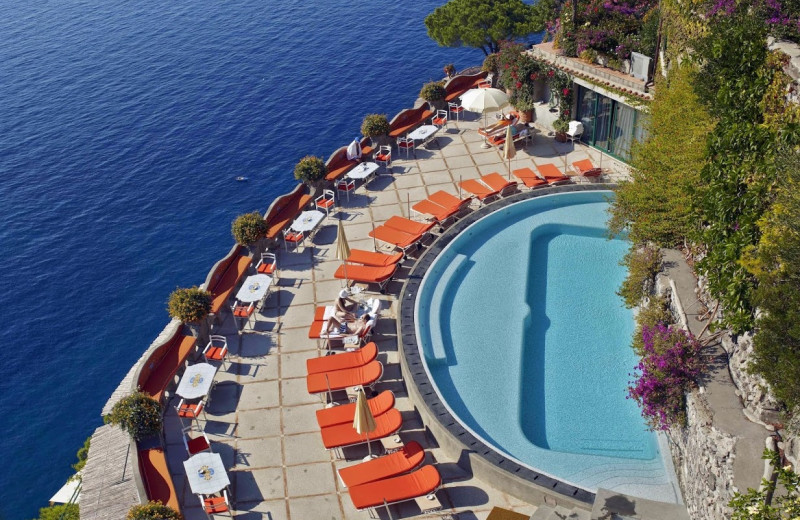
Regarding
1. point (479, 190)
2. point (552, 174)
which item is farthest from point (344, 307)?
point (552, 174)

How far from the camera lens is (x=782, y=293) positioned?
→ 1381 centimetres

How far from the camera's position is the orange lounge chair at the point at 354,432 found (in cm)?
1842

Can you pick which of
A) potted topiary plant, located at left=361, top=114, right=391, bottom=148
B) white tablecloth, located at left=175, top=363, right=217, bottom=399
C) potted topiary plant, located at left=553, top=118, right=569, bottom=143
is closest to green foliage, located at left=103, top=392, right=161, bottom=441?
white tablecloth, located at left=175, top=363, right=217, bottom=399

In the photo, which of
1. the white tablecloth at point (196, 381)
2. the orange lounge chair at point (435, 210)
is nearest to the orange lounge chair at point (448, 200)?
the orange lounge chair at point (435, 210)

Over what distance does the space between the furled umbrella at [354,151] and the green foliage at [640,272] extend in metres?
13.0

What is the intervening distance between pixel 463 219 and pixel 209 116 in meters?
29.1

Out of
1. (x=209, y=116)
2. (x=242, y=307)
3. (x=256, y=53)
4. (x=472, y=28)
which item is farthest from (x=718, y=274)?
(x=256, y=53)

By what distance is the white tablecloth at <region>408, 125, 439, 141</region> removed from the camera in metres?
31.8

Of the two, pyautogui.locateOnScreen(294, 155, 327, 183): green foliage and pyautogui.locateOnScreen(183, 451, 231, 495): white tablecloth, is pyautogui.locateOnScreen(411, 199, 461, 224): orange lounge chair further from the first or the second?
pyautogui.locateOnScreen(183, 451, 231, 495): white tablecloth

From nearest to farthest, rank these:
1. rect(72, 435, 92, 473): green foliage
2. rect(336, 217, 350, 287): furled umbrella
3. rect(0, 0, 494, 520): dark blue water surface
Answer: rect(336, 217, 350, 287): furled umbrella < rect(72, 435, 92, 473): green foliage < rect(0, 0, 494, 520): dark blue water surface

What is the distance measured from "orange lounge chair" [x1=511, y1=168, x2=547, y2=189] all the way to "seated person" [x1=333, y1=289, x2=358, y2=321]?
359 inches

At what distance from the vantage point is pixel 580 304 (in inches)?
920

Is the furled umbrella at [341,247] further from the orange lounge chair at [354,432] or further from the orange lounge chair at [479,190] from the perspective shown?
the orange lounge chair at [479,190]

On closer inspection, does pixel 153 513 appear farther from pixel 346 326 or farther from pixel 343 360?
pixel 346 326
